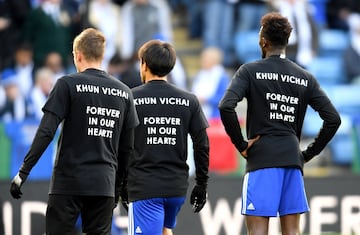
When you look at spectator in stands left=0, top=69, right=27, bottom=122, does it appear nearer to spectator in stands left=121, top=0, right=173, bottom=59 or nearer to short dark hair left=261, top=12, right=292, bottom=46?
spectator in stands left=121, top=0, right=173, bottom=59

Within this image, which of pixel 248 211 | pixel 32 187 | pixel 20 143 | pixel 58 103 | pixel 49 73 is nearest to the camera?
pixel 58 103

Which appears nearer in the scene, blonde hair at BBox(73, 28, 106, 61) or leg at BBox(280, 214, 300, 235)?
blonde hair at BBox(73, 28, 106, 61)

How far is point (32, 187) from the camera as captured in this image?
485 inches

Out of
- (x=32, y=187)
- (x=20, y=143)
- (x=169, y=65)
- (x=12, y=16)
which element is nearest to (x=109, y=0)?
(x=12, y=16)

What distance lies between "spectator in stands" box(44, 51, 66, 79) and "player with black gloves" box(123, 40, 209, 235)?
704cm

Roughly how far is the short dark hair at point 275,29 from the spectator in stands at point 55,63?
759cm

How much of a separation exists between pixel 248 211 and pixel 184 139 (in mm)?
836

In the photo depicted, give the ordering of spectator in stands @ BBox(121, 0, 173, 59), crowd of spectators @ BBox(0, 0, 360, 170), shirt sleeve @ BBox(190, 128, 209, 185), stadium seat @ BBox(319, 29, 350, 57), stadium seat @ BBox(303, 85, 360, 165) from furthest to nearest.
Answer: stadium seat @ BBox(319, 29, 350, 57)
spectator in stands @ BBox(121, 0, 173, 59)
crowd of spectators @ BBox(0, 0, 360, 170)
stadium seat @ BBox(303, 85, 360, 165)
shirt sleeve @ BBox(190, 128, 209, 185)

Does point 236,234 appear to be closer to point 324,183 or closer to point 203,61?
point 324,183

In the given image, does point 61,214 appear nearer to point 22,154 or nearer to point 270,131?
point 270,131

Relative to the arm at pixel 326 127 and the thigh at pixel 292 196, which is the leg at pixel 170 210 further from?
the arm at pixel 326 127

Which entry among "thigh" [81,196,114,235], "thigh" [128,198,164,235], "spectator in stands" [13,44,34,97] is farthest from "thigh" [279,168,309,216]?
"spectator in stands" [13,44,34,97]

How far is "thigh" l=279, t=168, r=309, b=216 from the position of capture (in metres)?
8.03

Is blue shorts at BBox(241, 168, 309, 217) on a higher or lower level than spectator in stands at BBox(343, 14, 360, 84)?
lower
